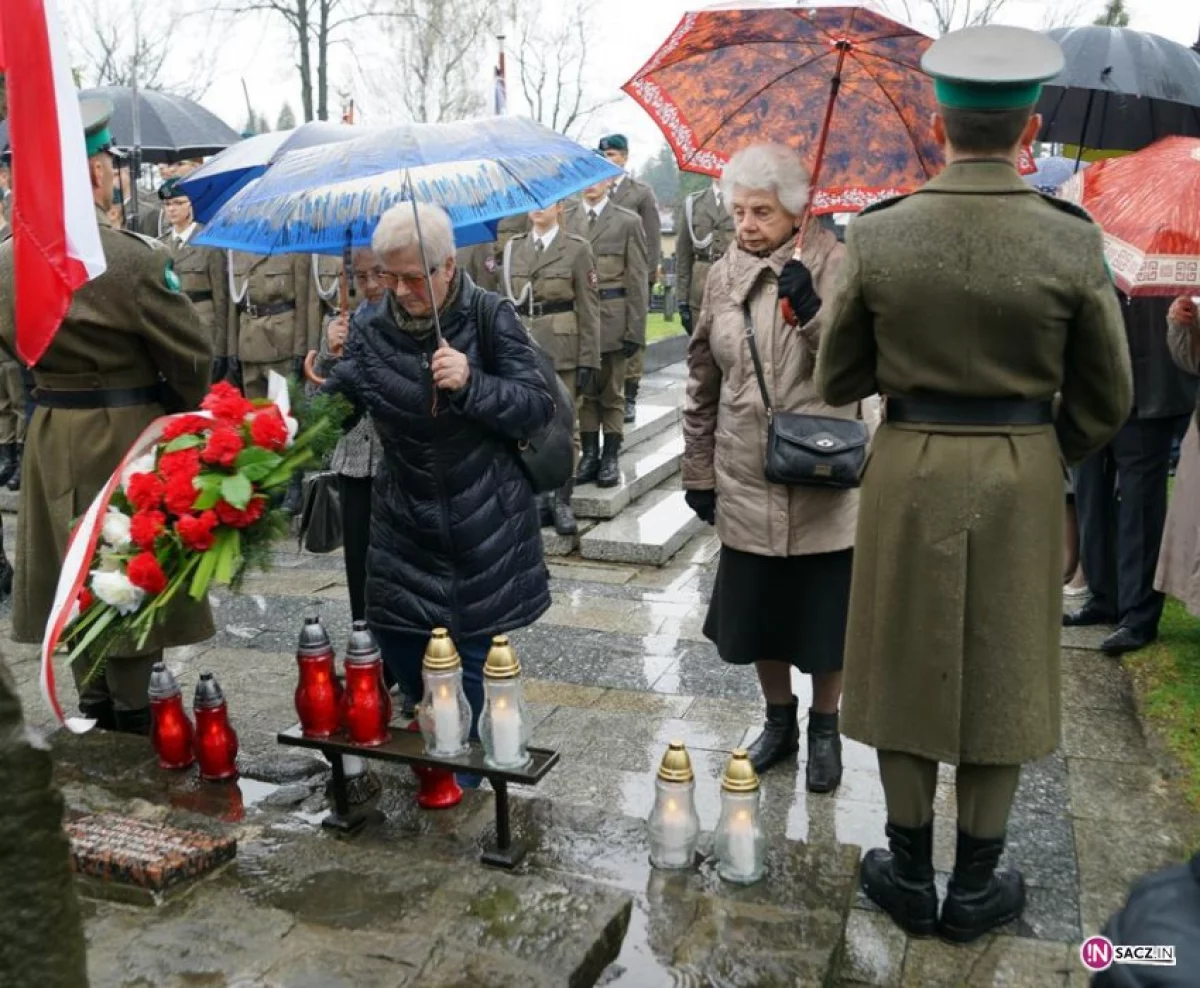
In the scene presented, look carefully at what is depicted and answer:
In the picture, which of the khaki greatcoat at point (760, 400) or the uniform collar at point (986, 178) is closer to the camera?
the uniform collar at point (986, 178)

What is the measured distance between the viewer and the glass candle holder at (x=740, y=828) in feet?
10.8

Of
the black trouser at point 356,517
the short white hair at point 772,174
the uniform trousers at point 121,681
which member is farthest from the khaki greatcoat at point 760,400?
the uniform trousers at point 121,681

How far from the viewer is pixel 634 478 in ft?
28.6

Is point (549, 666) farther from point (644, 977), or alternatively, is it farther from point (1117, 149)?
point (1117, 149)

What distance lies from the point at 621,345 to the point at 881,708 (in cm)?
583

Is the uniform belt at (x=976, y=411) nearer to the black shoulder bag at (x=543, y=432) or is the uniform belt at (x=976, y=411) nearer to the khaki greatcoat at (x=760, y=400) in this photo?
the khaki greatcoat at (x=760, y=400)

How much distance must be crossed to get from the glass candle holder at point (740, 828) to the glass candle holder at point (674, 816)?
0.09 metres

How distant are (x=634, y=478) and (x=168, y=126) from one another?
12.1ft

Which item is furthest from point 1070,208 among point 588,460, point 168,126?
point 168,126

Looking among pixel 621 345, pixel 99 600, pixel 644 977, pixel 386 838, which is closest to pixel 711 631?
pixel 386 838

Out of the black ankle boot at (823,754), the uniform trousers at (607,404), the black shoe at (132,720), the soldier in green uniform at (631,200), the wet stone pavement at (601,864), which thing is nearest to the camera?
the wet stone pavement at (601,864)

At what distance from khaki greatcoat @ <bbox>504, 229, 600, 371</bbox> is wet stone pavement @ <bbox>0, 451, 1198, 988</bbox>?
2.76 meters

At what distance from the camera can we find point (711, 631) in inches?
179

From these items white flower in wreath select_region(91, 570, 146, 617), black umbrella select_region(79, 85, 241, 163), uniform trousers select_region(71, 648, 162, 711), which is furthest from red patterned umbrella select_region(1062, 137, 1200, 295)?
black umbrella select_region(79, 85, 241, 163)
